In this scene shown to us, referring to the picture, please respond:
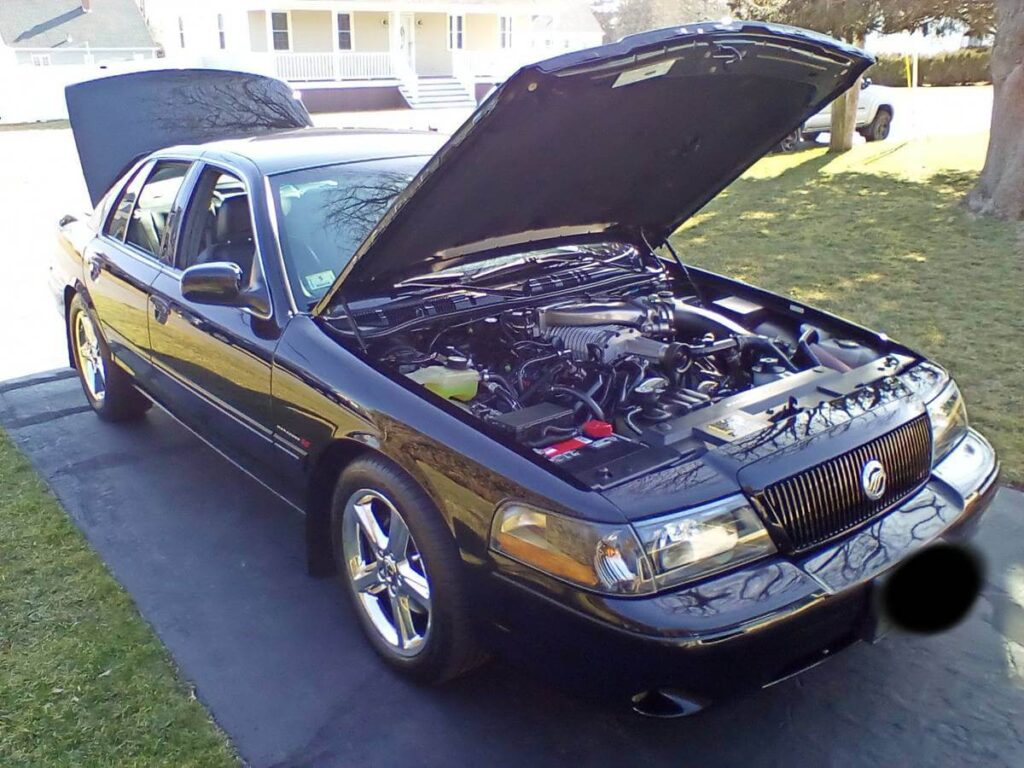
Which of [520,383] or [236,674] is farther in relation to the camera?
[520,383]

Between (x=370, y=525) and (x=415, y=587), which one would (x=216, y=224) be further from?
(x=415, y=587)

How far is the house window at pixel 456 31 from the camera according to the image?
1394 inches

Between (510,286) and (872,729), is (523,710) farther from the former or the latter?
(510,286)

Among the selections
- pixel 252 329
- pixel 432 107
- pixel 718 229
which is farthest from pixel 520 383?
pixel 432 107

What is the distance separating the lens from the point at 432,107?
31.2 m

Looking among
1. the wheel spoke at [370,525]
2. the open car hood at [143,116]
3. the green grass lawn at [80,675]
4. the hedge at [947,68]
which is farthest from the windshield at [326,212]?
the hedge at [947,68]

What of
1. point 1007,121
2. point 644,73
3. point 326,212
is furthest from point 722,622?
point 1007,121

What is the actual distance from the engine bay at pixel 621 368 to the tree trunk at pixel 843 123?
11.1m

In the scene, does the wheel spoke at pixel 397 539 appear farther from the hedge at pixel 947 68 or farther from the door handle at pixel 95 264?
the hedge at pixel 947 68

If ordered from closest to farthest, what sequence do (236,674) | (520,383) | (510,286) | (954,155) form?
1. (236,674)
2. (520,383)
3. (510,286)
4. (954,155)

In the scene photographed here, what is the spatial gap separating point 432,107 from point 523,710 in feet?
99.4

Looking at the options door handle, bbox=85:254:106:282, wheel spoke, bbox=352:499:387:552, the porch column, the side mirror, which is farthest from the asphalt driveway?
the porch column

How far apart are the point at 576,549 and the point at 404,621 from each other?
0.89 m

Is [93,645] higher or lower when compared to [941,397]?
lower
